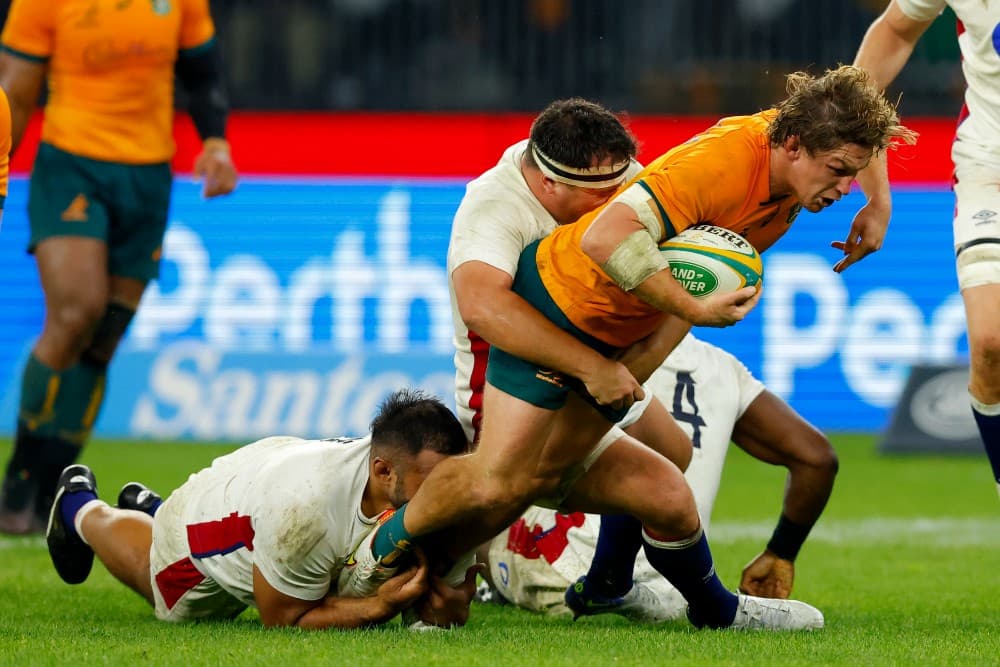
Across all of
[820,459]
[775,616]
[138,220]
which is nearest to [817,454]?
[820,459]

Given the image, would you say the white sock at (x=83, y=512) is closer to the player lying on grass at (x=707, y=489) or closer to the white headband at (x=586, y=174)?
the player lying on grass at (x=707, y=489)

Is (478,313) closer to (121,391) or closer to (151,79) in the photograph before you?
(151,79)

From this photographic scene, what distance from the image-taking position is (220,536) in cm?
516

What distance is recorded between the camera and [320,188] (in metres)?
14.0

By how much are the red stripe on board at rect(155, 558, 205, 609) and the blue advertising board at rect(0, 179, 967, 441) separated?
7.77 meters

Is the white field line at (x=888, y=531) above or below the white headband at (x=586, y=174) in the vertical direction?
below

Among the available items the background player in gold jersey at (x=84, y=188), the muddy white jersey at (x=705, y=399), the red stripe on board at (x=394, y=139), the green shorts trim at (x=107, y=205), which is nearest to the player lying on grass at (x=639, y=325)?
the muddy white jersey at (x=705, y=399)

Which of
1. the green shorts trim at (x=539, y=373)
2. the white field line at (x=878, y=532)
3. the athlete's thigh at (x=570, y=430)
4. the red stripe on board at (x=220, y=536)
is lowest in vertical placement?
the white field line at (x=878, y=532)

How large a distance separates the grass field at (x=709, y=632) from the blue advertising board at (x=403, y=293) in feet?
13.5

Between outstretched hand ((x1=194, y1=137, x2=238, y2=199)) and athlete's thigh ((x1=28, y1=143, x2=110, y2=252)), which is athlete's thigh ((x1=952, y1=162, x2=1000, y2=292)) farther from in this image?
athlete's thigh ((x1=28, y1=143, x2=110, y2=252))

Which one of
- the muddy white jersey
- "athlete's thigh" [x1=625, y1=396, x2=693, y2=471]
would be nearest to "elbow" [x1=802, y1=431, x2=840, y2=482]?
the muddy white jersey

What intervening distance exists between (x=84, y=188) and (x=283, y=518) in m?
3.25

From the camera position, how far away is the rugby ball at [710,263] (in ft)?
15.1

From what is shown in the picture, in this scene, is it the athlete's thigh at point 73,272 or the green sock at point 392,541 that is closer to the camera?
the green sock at point 392,541
